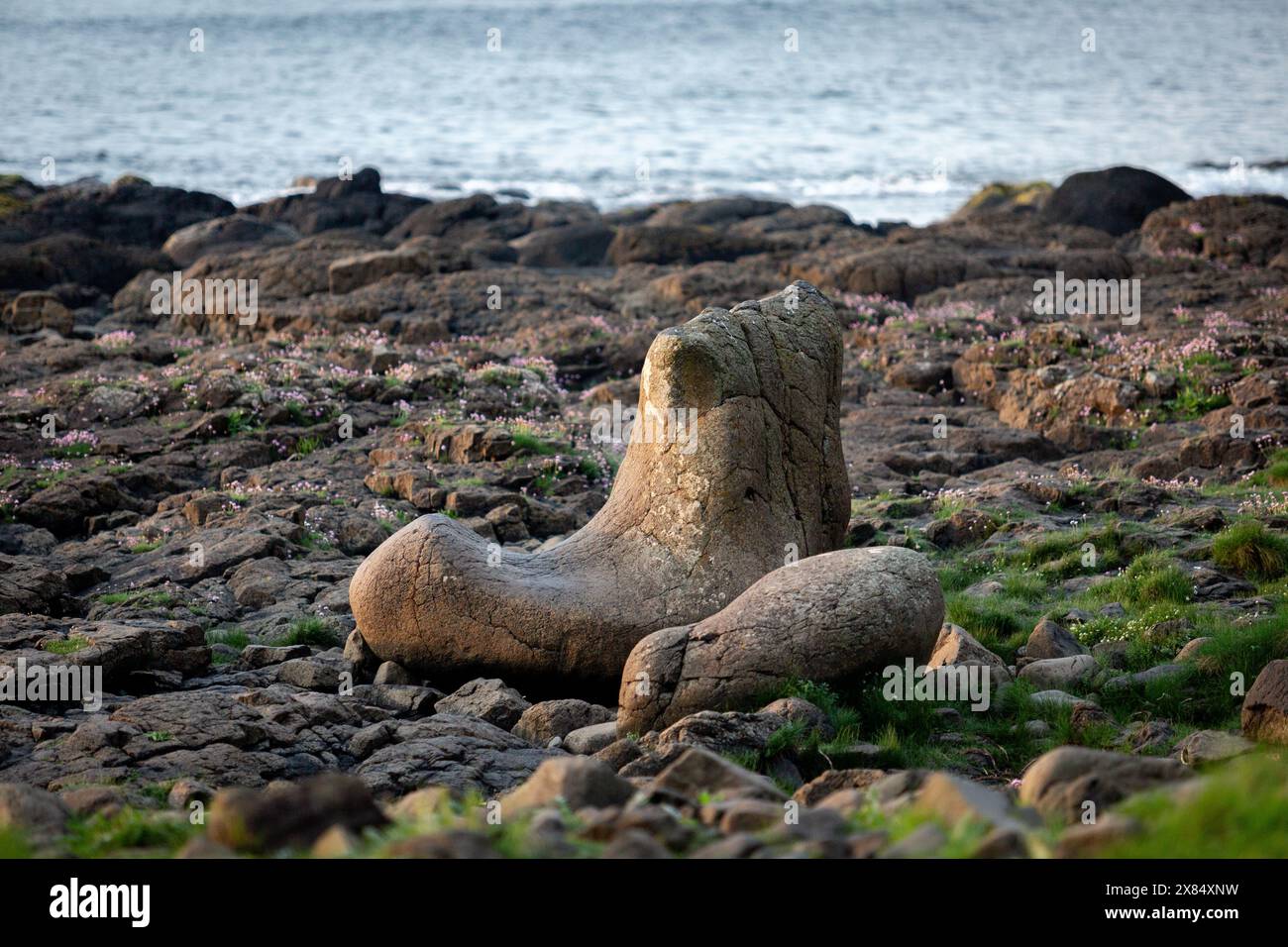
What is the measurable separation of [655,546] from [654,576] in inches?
10.8

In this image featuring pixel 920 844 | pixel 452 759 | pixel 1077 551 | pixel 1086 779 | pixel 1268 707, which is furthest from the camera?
pixel 1077 551

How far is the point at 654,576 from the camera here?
1102 cm

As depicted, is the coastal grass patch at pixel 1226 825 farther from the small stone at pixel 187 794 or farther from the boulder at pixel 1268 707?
the small stone at pixel 187 794

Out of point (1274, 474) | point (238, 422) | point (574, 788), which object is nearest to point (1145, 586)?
point (1274, 474)

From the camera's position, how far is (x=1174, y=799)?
5027 mm

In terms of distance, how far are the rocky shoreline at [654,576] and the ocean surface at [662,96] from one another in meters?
32.8

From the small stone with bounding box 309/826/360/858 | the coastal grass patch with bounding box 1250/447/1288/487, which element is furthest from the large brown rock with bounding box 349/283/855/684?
the coastal grass patch with bounding box 1250/447/1288/487

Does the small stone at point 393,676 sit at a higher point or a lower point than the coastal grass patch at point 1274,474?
lower

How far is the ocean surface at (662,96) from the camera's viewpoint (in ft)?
212

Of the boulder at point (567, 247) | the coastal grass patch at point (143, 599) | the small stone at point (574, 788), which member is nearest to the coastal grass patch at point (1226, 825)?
the small stone at point (574, 788)

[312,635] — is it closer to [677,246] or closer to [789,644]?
[789,644]

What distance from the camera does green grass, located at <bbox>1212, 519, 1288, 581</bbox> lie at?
12281mm

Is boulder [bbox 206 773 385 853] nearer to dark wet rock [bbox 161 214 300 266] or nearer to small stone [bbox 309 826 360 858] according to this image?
small stone [bbox 309 826 360 858]
